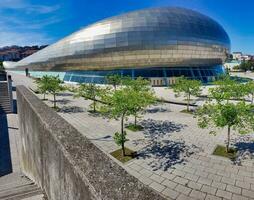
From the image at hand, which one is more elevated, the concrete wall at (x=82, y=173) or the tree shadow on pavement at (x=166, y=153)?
the concrete wall at (x=82, y=173)

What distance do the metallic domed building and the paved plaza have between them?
27.4 m

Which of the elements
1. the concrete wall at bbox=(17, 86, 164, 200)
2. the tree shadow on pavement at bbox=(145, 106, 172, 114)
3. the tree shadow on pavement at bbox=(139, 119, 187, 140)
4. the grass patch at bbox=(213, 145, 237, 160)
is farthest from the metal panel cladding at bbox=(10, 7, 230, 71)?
the concrete wall at bbox=(17, 86, 164, 200)

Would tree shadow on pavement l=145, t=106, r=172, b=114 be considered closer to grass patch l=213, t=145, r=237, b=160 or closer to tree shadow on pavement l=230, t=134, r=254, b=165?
tree shadow on pavement l=230, t=134, r=254, b=165

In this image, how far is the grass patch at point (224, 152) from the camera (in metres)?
10.0

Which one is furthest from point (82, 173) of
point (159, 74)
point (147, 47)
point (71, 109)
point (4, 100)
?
point (147, 47)

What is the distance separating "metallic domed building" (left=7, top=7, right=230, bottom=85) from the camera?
43.4m

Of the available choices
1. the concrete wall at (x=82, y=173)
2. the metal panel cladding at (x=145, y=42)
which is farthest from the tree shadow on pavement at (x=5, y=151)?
the metal panel cladding at (x=145, y=42)

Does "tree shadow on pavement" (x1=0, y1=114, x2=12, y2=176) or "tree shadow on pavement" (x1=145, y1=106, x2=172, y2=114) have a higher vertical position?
"tree shadow on pavement" (x1=145, y1=106, x2=172, y2=114)

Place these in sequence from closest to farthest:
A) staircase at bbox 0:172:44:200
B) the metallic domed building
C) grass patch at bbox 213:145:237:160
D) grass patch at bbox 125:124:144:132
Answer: staircase at bbox 0:172:44:200 < grass patch at bbox 213:145:237:160 < grass patch at bbox 125:124:144:132 < the metallic domed building

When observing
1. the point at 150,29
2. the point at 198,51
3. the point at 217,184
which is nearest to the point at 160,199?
the point at 217,184

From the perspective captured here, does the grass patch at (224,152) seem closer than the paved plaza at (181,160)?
No

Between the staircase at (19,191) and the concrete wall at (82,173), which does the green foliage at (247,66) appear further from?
the concrete wall at (82,173)

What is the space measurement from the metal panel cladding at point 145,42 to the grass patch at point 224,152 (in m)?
34.4

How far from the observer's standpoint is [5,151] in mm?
12578
